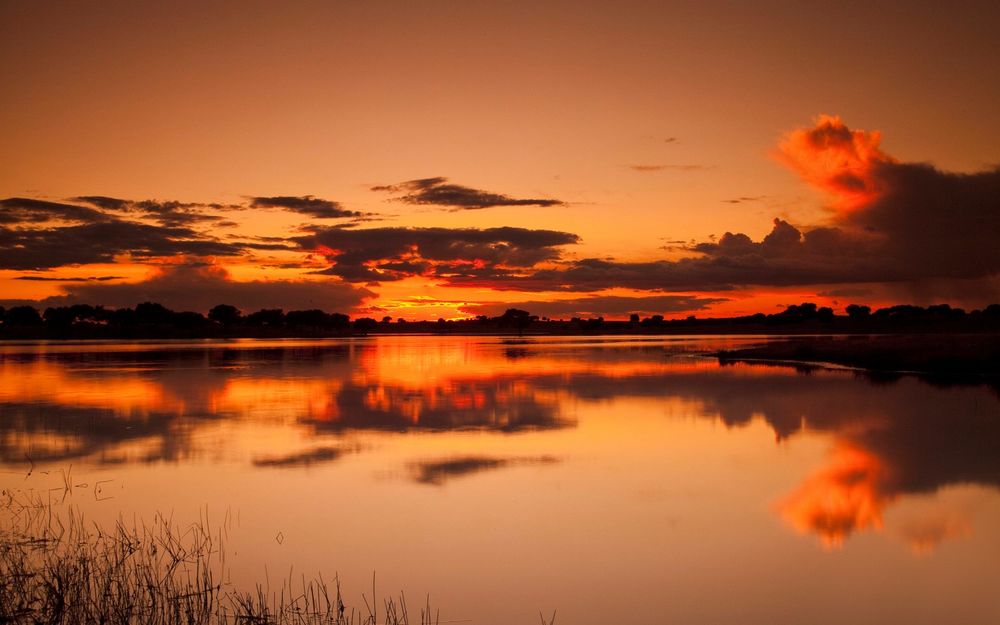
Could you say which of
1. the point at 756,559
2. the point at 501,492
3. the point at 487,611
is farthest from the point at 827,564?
the point at 501,492

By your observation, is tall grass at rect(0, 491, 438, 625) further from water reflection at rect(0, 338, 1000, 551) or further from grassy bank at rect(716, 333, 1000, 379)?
grassy bank at rect(716, 333, 1000, 379)

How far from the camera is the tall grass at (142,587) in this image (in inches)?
316

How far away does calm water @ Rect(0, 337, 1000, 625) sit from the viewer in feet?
31.3

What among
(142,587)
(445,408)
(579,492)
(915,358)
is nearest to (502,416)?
(445,408)

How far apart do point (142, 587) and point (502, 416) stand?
1682 centimetres

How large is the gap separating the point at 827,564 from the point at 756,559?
0.94m

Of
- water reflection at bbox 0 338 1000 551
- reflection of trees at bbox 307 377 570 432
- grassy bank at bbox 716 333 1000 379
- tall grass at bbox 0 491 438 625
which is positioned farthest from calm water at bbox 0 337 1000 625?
grassy bank at bbox 716 333 1000 379

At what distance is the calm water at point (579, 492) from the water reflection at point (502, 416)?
0.13 m

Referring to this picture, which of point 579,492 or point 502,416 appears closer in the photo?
point 579,492

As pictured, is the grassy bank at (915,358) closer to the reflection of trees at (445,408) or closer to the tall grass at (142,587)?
the reflection of trees at (445,408)

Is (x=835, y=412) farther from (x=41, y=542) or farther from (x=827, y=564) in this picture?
(x=41, y=542)

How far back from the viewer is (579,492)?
47.5 ft

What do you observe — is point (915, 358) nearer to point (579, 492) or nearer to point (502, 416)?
point (502, 416)

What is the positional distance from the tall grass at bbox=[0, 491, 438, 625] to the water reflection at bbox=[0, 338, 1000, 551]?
5.46 metres
